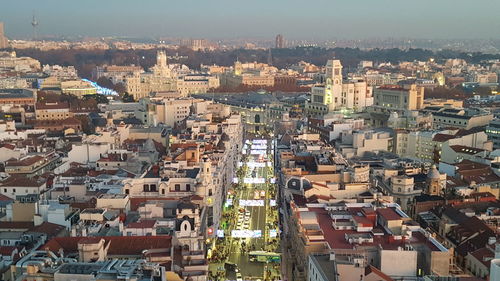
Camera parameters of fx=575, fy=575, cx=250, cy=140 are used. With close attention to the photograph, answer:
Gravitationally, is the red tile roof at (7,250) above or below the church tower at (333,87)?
below

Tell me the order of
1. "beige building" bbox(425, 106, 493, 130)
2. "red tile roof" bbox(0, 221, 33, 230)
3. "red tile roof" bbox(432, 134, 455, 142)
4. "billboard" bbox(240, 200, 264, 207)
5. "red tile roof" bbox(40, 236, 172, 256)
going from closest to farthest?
"red tile roof" bbox(40, 236, 172, 256), "red tile roof" bbox(0, 221, 33, 230), "billboard" bbox(240, 200, 264, 207), "red tile roof" bbox(432, 134, 455, 142), "beige building" bbox(425, 106, 493, 130)

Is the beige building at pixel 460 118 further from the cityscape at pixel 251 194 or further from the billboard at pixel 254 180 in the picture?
the billboard at pixel 254 180

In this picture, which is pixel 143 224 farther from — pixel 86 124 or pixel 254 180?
pixel 86 124

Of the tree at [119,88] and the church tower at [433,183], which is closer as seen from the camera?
the church tower at [433,183]

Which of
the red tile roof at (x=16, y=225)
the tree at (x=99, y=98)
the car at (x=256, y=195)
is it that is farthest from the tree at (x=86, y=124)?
the red tile roof at (x=16, y=225)

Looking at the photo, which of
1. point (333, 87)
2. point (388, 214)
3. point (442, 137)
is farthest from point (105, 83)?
point (388, 214)

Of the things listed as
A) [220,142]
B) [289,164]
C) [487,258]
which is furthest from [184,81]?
[487,258]

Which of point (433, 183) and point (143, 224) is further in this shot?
point (433, 183)

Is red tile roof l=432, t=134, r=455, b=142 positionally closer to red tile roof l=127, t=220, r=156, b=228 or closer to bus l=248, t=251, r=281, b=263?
bus l=248, t=251, r=281, b=263

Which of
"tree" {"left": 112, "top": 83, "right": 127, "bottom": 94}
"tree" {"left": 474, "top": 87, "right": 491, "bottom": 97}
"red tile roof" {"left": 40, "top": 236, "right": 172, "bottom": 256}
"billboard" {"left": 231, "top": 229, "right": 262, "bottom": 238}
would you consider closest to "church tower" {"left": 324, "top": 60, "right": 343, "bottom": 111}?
"tree" {"left": 474, "top": 87, "right": 491, "bottom": 97}
